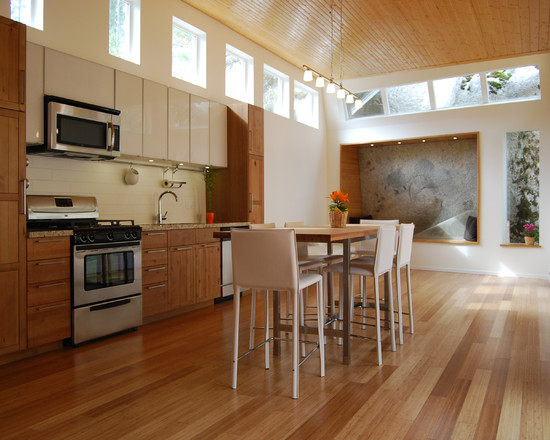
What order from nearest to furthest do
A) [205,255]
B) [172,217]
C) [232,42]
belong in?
[205,255] < [172,217] < [232,42]

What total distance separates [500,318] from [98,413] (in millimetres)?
3893

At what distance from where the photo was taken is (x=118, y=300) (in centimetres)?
394

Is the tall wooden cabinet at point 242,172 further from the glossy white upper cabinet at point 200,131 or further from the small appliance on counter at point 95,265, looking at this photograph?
the small appliance on counter at point 95,265

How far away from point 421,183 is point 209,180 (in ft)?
15.2

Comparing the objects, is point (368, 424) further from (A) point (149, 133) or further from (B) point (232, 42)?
(B) point (232, 42)

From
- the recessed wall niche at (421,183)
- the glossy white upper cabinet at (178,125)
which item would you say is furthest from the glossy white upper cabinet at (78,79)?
the recessed wall niche at (421,183)

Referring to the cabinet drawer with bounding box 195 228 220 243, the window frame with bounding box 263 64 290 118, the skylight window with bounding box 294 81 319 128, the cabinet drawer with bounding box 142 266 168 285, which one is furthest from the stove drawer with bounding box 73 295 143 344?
the skylight window with bounding box 294 81 319 128

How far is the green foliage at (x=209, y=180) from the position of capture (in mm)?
5996

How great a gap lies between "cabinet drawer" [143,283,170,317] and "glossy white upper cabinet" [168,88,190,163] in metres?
1.47

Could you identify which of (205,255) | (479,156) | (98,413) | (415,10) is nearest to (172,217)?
(205,255)

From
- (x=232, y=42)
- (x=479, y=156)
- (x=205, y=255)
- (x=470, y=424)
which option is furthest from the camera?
(x=479, y=156)

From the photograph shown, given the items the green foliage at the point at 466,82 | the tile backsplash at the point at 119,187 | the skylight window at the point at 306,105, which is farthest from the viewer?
the skylight window at the point at 306,105

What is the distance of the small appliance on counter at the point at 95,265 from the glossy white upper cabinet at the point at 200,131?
1519 millimetres

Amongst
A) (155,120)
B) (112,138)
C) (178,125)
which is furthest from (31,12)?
(178,125)
